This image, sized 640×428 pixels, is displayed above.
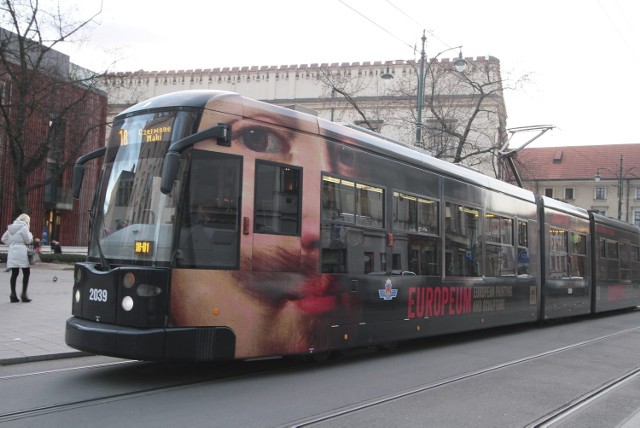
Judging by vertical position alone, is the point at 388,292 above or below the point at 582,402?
above

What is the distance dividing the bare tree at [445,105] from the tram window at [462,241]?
1504cm

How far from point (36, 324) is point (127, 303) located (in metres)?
4.68

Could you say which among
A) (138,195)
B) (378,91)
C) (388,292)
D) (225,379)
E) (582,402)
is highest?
(378,91)

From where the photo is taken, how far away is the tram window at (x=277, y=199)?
6762mm

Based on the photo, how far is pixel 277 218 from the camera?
6949 millimetres

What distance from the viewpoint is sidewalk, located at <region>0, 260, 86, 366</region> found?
7.62 metres

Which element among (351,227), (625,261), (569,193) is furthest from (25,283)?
(569,193)

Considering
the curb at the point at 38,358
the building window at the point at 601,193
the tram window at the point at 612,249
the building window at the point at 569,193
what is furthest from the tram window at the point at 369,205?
the building window at the point at 601,193

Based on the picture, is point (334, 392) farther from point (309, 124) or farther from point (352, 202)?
point (309, 124)

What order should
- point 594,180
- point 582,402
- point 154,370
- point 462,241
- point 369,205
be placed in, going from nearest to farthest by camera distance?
1. point 582,402
2. point 154,370
3. point 369,205
4. point 462,241
5. point 594,180

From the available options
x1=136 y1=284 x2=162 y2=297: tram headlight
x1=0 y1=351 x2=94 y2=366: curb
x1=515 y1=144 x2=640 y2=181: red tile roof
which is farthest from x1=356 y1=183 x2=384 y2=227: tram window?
x1=515 y1=144 x2=640 y2=181: red tile roof

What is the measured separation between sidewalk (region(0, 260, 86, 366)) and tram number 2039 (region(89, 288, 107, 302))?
5.71 ft

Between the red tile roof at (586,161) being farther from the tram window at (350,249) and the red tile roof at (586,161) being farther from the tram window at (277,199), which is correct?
the tram window at (277,199)

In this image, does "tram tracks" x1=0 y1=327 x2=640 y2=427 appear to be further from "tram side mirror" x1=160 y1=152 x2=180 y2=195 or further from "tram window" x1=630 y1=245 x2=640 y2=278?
"tram window" x1=630 y1=245 x2=640 y2=278
